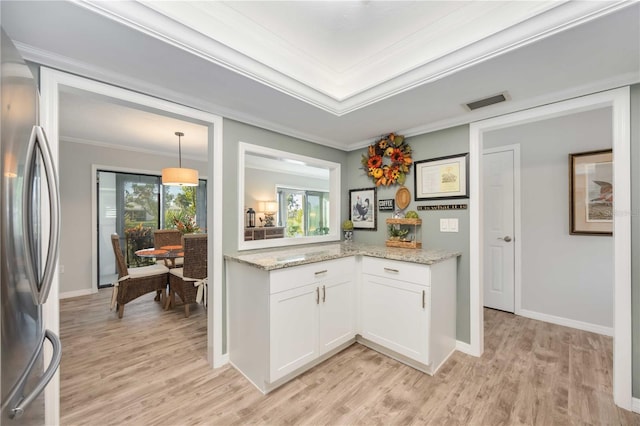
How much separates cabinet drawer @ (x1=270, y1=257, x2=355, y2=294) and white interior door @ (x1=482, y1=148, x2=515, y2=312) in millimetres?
2216

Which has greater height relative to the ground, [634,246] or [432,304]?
[634,246]

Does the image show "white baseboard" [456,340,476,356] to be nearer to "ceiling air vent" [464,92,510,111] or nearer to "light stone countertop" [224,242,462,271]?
"light stone countertop" [224,242,462,271]

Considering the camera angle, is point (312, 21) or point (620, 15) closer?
point (620, 15)

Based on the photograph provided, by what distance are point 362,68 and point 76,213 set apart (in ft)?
15.6

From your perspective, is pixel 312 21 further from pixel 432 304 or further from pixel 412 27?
pixel 432 304

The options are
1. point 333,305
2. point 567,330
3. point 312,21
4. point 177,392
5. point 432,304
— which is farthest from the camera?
point 567,330

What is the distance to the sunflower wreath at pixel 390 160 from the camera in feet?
9.43

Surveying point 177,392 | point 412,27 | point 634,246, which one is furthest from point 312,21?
point 177,392

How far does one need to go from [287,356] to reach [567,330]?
3.08 meters

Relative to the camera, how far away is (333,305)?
93.3 inches

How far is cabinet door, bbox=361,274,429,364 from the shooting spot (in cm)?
216

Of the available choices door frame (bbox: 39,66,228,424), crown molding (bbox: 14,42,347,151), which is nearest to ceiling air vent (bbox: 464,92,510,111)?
crown molding (bbox: 14,42,347,151)

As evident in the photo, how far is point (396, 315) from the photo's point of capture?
7.66ft

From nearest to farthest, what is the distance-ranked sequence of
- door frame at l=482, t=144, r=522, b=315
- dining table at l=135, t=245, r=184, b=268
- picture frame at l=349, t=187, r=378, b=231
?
picture frame at l=349, t=187, r=378, b=231
door frame at l=482, t=144, r=522, b=315
dining table at l=135, t=245, r=184, b=268
